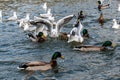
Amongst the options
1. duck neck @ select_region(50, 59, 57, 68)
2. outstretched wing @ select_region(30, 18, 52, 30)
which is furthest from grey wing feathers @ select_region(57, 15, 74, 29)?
duck neck @ select_region(50, 59, 57, 68)

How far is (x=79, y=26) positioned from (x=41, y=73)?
7667 mm

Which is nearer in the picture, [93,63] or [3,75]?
[3,75]

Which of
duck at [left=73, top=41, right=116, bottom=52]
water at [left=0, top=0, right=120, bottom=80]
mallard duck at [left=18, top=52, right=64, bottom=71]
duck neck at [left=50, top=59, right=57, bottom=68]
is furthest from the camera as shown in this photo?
duck at [left=73, top=41, right=116, bottom=52]

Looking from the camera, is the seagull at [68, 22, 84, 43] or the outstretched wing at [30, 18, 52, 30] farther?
the outstretched wing at [30, 18, 52, 30]

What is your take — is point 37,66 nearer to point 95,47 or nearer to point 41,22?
point 95,47

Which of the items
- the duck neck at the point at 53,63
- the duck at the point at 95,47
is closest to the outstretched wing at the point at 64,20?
the duck at the point at 95,47

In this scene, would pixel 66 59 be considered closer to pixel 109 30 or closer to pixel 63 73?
pixel 63 73

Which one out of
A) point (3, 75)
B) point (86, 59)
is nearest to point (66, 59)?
point (86, 59)

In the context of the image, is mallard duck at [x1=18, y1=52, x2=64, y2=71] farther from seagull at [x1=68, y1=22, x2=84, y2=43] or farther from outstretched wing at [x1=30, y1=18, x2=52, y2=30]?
outstretched wing at [x1=30, y1=18, x2=52, y2=30]

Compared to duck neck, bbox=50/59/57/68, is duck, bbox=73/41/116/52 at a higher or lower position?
higher

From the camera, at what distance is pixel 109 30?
2906 cm

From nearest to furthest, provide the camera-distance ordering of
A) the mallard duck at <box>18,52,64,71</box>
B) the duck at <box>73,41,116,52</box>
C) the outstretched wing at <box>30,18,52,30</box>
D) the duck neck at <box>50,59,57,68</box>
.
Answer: the mallard duck at <box>18,52,64,71</box>, the duck neck at <box>50,59,57,68</box>, the duck at <box>73,41,116,52</box>, the outstretched wing at <box>30,18,52,30</box>

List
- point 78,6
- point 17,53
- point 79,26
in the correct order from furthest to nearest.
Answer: point 78,6 < point 79,26 < point 17,53

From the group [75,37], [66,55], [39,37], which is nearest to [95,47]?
[66,55]
